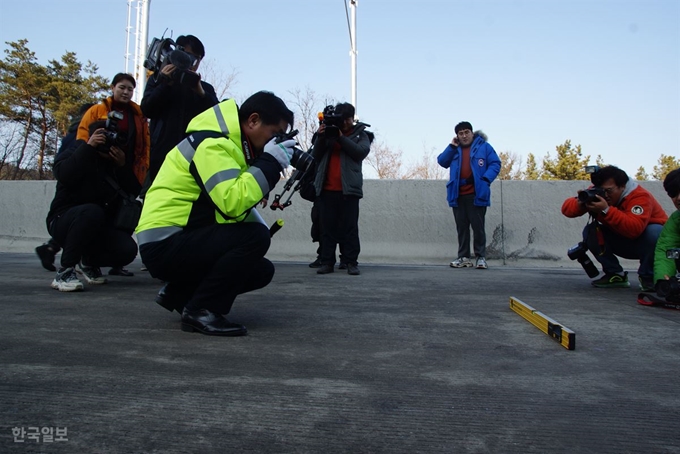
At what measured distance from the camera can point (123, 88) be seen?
5.11m

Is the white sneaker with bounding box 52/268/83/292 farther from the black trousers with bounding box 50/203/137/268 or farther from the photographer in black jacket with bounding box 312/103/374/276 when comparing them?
the photographer in black jacket with bounding box 312/103/374/276

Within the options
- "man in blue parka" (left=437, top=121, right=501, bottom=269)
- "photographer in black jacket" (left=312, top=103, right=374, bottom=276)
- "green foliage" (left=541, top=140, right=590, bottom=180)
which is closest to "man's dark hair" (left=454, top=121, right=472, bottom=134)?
"man in blue parka" (left=437, top=121, right=501, bottom=269)

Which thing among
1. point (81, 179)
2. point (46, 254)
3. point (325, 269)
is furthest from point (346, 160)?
point (46, 254)

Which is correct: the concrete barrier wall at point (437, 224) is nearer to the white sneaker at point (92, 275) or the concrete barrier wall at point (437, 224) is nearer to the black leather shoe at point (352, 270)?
the black leather shoe at point (352, 270)

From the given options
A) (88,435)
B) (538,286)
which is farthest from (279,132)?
(538,286)

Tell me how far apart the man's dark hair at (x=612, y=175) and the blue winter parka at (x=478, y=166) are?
6.92 ft

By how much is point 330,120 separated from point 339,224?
117 centimetres

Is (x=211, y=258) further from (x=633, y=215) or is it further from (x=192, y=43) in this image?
(x=633, y=215)

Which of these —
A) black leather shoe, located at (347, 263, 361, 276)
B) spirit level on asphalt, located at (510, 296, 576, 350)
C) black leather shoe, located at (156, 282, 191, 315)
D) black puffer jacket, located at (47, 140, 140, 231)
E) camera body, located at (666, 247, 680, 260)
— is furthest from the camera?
black leather shoe, located at (347, 263, 361, 276)

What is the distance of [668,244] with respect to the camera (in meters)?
4.36

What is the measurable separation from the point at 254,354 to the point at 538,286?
3.36m

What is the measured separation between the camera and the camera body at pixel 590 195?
4.89 m

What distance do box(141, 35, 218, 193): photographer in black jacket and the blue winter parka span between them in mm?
3559

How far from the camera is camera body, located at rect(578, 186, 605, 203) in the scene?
4.89 m
